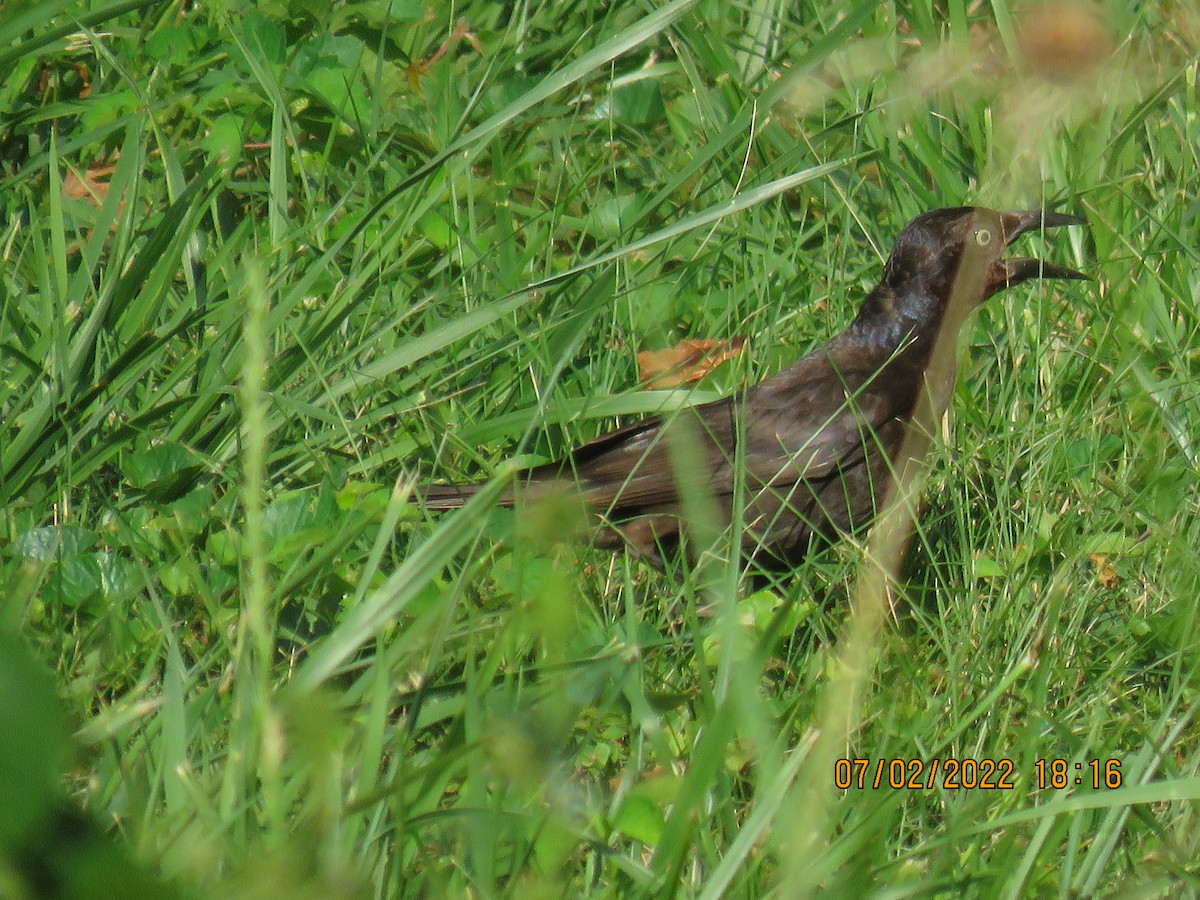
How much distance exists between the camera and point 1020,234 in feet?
14.9

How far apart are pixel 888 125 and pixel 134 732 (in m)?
3.44

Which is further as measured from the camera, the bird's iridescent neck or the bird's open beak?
the bird's iridescent neck

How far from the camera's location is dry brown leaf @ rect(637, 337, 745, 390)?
13.9 feet

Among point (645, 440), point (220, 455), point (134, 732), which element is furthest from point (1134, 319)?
point (134, 732)

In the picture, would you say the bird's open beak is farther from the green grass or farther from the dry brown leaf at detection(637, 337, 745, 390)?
the dry brown leaf at detection(637, 337, 745, 390)

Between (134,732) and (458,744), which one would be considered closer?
(458,744)

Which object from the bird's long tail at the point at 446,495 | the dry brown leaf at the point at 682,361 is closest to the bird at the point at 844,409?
the dry brown leaf at the point at 682,361

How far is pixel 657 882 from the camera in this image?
1.78 metres

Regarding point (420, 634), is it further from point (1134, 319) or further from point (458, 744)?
point (1134, 319)

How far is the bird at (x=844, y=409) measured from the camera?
443 cm

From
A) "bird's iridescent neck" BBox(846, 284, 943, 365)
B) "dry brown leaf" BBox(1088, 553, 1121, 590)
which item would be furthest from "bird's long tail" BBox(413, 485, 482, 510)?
"bird's iridescent neck" BBox(846, 284, 943, 365)

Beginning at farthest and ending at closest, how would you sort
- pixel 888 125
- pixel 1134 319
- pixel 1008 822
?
pixel 888 125
pixel 1134 319
pixel 1008 822
